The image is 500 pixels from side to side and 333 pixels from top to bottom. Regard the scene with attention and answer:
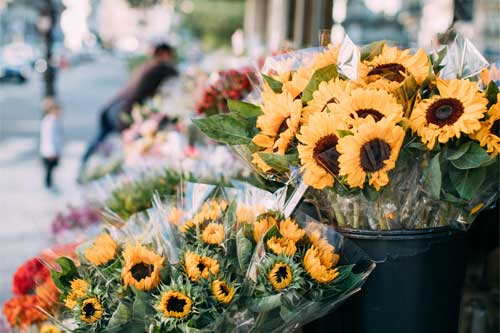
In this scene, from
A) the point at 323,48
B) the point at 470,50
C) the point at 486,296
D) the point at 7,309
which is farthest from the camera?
the point at 486,296

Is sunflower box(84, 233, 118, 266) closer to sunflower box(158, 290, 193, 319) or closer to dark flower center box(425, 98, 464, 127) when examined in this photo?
sunflower box(158, 290, 193, 319)

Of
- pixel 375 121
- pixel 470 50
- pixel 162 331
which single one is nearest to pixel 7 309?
pixel 162 331

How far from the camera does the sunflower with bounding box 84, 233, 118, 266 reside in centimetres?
163

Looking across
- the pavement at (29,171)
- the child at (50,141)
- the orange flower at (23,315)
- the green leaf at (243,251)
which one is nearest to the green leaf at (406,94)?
the green leaf at (243,251)

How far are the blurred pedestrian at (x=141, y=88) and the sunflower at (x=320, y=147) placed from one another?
20.8ft

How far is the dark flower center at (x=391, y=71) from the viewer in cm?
162

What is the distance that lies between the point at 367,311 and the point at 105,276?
574mm

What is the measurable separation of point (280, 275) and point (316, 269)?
7 centimetres

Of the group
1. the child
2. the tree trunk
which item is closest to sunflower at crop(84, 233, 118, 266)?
the child

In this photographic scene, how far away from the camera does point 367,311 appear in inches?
64.3

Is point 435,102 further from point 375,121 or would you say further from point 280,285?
point 280,285

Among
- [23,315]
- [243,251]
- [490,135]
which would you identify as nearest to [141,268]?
[243,251]

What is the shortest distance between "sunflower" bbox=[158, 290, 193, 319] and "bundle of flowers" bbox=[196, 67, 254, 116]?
8.53 ft

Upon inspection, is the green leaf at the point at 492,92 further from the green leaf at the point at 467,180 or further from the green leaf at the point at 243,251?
A: the green leaf at the point at 243,251
